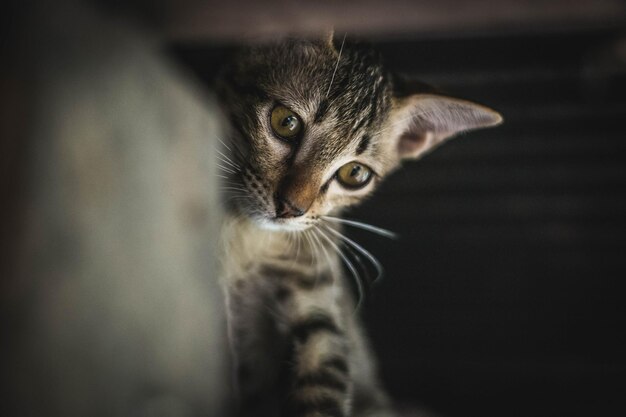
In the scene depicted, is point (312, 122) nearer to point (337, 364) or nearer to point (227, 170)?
point (227, 170)

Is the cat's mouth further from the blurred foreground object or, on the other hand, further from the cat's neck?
the blurred foreground object

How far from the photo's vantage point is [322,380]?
60cm

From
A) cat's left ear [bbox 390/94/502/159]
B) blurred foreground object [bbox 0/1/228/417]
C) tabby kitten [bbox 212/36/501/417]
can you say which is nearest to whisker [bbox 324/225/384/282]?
tabby kitten [bbox 212/36/501/417]

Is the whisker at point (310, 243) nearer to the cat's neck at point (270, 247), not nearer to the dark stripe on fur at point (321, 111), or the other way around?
the cat's neck at point (270, 247)

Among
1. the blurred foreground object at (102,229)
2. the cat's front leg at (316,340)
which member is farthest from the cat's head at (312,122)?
the blurred foreground object at (102,229)

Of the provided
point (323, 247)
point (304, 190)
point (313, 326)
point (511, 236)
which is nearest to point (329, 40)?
point (304, 190)

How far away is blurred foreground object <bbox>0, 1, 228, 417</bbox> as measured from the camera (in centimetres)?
108

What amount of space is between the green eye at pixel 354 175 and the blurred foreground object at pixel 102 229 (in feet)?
1.17

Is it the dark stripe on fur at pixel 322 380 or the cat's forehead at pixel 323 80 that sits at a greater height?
the cat's forehead at pixel 323 80

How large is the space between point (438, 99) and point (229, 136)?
20cm

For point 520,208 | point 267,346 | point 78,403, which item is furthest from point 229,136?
point 78,403

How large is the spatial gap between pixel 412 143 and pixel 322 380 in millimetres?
306

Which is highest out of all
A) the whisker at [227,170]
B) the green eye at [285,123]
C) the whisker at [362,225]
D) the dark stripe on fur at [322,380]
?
the green eye at [285,123]

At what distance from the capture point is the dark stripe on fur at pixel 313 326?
63cm
